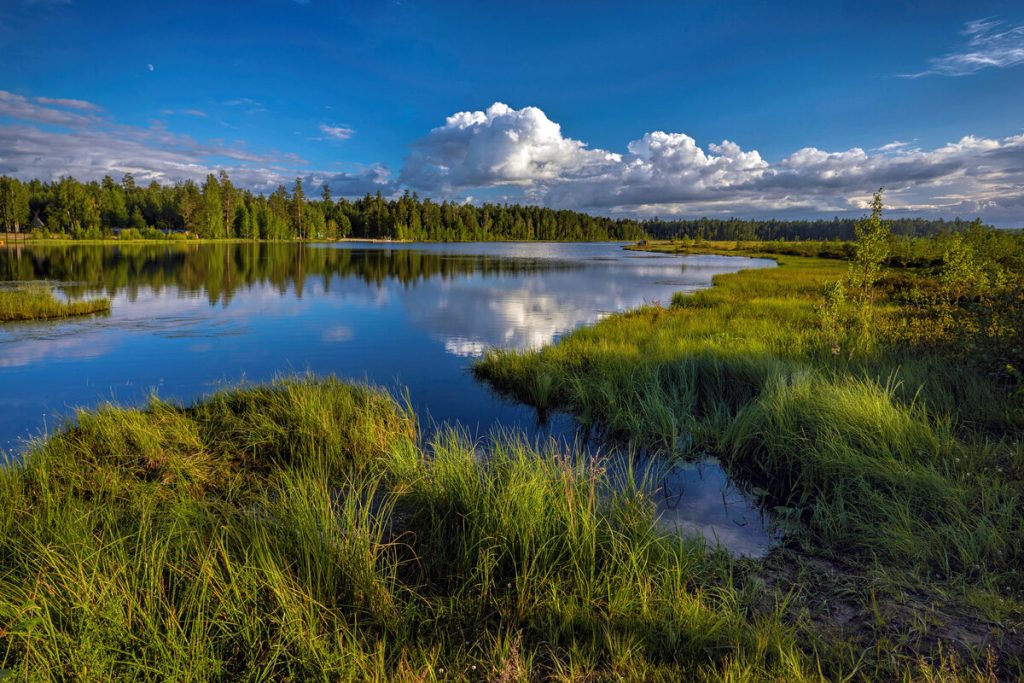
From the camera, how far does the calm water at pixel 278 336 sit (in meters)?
13.6

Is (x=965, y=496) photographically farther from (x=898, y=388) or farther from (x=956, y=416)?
(x=898, y=388)

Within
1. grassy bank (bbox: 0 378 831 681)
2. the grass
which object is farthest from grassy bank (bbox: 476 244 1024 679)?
grassy bank (bbox: 0 378 831 681)

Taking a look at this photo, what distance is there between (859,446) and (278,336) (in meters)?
22.1

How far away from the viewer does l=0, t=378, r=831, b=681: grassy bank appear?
3604 mm

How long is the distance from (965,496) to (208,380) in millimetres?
17298

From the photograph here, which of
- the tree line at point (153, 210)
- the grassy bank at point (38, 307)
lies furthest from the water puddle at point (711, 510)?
the tree line at point (153, 210)

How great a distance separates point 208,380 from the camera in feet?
50.3

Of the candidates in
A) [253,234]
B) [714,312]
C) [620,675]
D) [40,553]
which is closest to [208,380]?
[40,553]

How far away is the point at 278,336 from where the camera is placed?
23109mm

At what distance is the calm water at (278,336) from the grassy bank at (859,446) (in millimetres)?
1370

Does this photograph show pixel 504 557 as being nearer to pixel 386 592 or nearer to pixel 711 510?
pixel 386 592

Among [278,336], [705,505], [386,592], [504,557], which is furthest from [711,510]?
[278,336]

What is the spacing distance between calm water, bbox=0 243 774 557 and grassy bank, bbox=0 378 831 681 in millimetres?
4445

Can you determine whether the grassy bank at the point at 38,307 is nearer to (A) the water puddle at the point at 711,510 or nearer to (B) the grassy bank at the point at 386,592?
(B) the grassy bank at the point at 386,592
